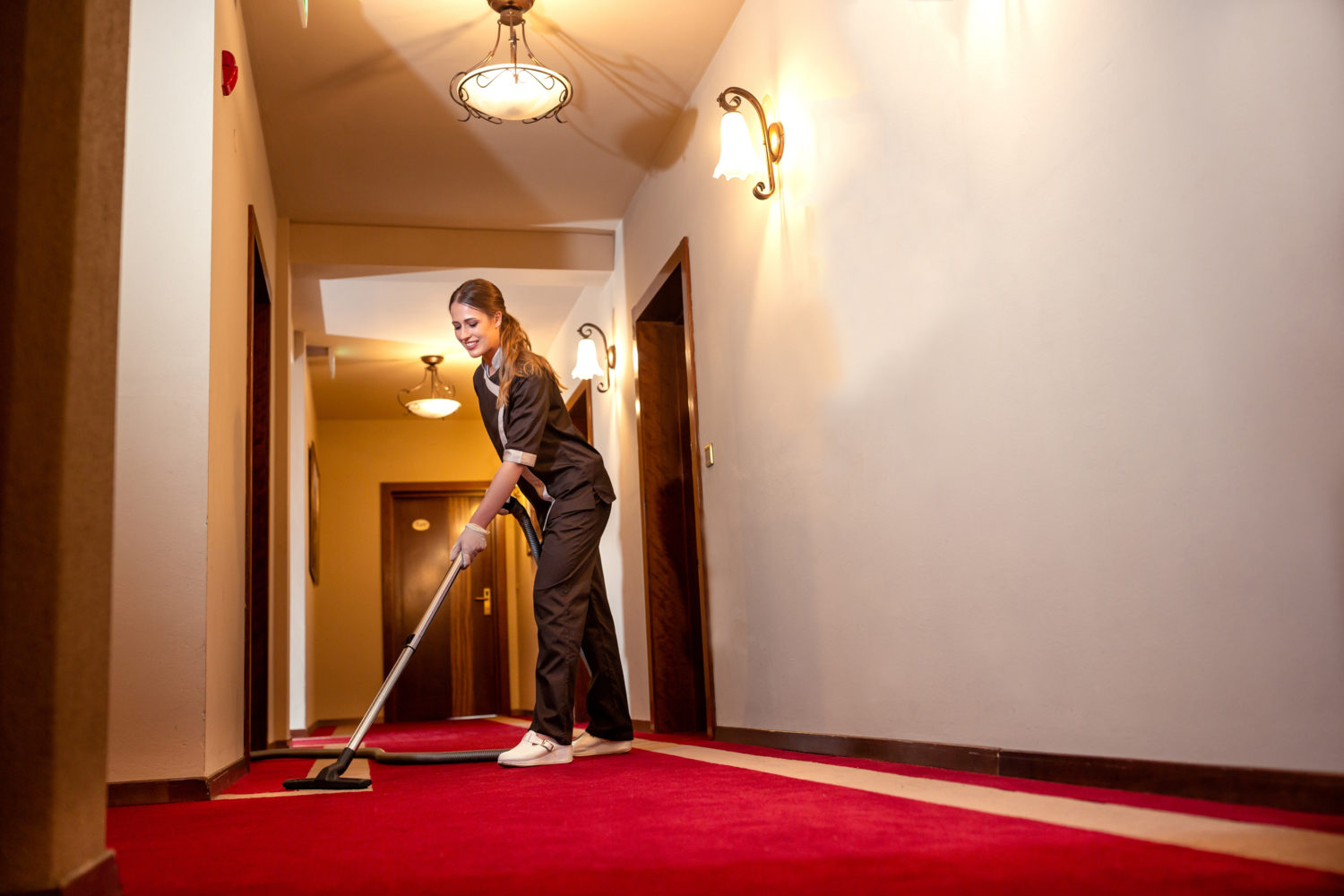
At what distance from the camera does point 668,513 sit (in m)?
4.56

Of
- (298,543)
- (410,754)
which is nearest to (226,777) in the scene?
(410,754)

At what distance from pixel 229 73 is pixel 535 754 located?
6.27 ft

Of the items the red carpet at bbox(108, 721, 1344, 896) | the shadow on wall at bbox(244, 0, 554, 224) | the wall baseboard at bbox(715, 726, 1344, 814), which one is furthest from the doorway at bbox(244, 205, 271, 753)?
the wall baseboard at bbox(715, 726, 1344, 814)

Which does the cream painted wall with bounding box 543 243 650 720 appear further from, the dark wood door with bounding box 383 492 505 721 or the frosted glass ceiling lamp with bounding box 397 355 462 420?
the dark wood door with bounding box 383 492 505 721

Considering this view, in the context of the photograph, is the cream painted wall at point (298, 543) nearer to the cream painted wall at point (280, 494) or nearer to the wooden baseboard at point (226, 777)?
the cream painted wall at point (280, 494)

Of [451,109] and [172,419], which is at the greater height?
[451,109]

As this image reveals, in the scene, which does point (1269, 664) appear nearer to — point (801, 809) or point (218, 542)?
point (801, 809)

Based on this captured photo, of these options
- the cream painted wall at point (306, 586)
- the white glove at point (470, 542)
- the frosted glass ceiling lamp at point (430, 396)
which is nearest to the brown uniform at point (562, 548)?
the white glove at point (470, 542)

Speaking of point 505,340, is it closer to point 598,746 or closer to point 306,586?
point 598,746

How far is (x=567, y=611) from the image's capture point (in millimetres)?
2854

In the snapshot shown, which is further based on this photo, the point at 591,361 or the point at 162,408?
the point at 591,361

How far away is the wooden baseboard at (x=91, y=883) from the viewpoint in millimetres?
937

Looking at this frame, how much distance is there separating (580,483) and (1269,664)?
1.85 metres

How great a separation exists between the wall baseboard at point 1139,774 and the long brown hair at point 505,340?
1.24 metres
